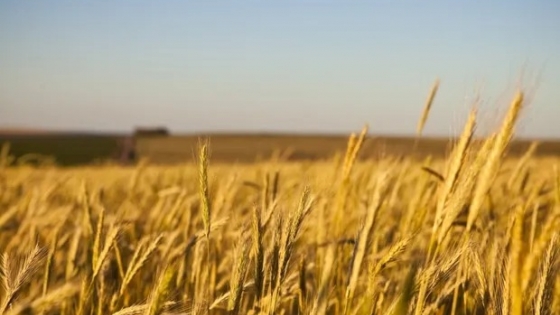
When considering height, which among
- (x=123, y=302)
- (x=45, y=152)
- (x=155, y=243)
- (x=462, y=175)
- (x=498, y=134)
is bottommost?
(x=45, y=152)

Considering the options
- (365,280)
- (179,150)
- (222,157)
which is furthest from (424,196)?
(179,150)

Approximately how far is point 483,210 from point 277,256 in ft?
4.49

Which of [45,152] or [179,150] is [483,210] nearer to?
[179,150]

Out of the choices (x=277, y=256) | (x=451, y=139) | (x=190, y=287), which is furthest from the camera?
(x=190, y=287)

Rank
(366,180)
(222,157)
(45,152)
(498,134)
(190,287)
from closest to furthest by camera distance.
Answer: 1. (498,134)
2. (190,287)
3. (366,180)
4. (222,157)
5. (45,152)

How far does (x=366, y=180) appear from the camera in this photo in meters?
3.58

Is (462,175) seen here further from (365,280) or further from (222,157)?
(222,157)

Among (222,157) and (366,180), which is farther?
(222,157)

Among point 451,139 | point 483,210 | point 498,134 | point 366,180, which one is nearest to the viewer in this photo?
point 498,134

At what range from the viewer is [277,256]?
41.6 inches

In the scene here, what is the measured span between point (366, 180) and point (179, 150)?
98.8ft

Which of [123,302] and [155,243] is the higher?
[155,243]

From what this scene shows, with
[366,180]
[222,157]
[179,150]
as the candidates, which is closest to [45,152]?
[179,150]

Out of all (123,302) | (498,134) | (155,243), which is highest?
(498,134)
